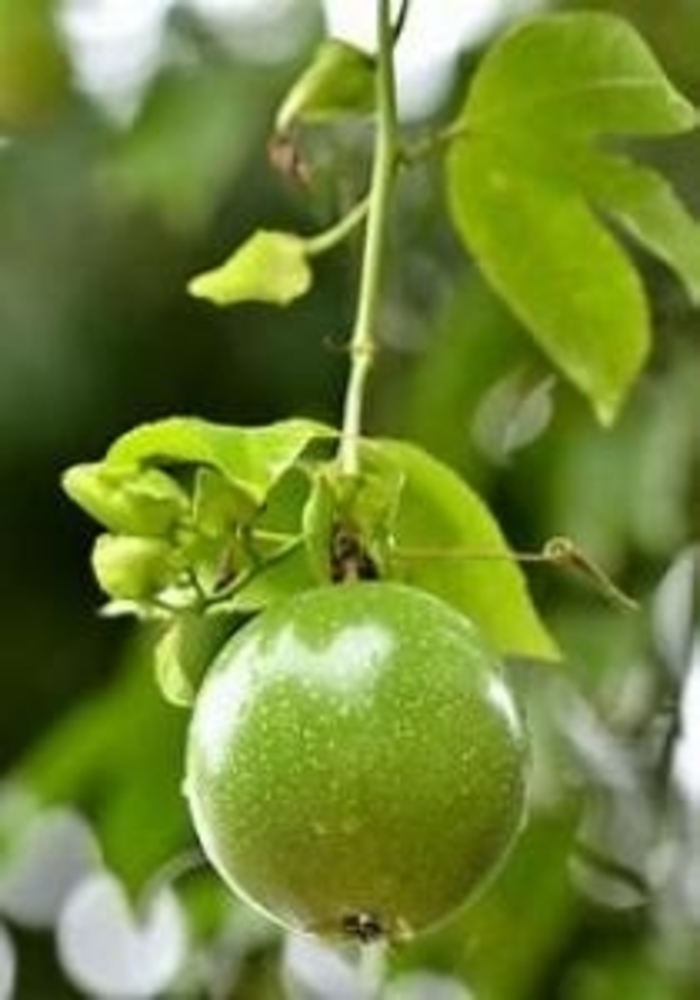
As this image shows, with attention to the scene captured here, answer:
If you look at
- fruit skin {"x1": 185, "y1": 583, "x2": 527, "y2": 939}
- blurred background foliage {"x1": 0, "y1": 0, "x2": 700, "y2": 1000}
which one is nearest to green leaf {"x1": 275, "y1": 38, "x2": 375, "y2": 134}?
fruit skin {"x1": 185, "y1": 583, "x2": 527, "y2": 939}

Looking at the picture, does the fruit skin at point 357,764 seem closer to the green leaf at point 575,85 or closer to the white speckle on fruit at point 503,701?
the white speckle on fruit at point 503,701

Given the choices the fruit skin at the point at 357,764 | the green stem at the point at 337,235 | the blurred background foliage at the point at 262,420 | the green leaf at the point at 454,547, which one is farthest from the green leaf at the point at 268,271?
the blurred background foliage at the point at 262,420

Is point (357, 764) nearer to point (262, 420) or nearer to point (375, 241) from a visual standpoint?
point (375, 241)

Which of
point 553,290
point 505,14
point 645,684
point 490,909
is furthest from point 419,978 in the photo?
point 553,290

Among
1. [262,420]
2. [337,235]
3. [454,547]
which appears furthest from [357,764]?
[262,420]

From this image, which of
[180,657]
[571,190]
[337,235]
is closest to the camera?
[180,657]

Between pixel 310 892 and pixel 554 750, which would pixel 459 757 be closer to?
pixel 310 892

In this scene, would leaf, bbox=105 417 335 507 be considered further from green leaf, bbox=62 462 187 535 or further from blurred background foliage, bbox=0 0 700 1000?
blurred background foliage, bbox=0 0 700 1000
